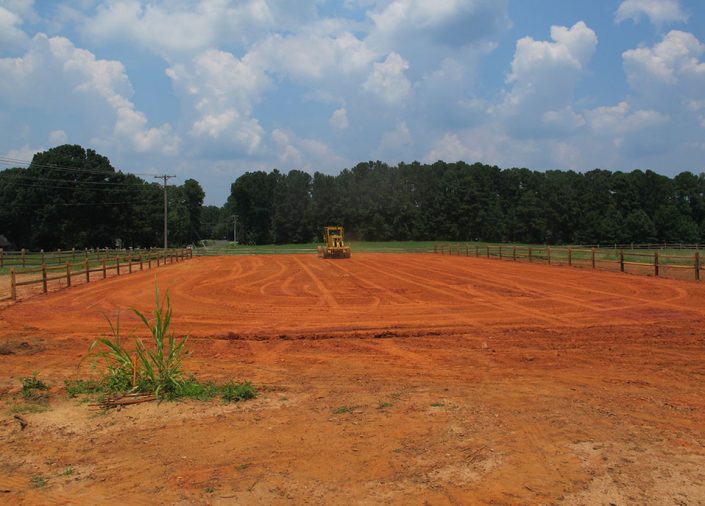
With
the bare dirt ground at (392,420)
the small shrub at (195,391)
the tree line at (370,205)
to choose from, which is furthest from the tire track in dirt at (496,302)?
the tree line at (370,205)

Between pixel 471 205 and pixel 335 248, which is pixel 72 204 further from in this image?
pixel 471 205

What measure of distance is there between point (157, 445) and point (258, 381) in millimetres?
2403

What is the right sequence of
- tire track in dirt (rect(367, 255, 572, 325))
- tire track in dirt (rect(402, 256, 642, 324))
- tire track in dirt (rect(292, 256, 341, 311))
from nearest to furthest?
1. tire track in dirt (rect(367, 255, 572, 325))
2. tire track in dirt (rect(402, 256, 642, 324))
3. tire track in dirt (rect(292, 256, 341, 311))

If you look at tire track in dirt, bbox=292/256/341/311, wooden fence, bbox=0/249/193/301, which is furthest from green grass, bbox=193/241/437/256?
tire track in dirt, bbox=292/256/341/311

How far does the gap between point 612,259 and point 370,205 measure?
77.2 metres

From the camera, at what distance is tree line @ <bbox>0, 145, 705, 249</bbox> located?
73.6m

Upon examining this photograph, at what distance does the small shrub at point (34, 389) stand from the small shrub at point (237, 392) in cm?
228

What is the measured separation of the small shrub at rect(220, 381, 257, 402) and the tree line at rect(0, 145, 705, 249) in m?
75.0

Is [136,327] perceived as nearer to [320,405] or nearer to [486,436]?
[320,405]

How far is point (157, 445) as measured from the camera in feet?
16.5

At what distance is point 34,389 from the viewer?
6.89 metres

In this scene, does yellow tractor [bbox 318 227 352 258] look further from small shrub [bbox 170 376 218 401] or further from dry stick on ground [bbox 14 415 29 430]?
dry stick on ground [bbox 14 415 29 430]

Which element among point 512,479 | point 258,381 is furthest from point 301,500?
point 258,381

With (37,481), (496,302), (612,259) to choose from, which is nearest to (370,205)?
(612,259)
